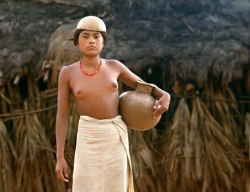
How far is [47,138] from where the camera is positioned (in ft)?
22.5

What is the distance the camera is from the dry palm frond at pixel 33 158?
6.80 m

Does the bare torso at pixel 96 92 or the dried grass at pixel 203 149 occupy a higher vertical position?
the bare torso at pixel 96 92

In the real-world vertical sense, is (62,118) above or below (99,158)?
above

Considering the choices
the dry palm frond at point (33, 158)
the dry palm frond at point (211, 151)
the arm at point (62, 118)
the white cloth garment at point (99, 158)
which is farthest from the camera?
the dry palm frond at point (33, 158)

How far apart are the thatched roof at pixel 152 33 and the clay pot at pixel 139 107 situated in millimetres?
2203

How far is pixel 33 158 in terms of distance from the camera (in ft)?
22.3

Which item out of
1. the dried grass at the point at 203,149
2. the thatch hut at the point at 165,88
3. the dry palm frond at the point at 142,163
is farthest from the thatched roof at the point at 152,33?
the dry palm frond at the point at 142,163

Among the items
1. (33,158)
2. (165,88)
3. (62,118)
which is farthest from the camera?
(33,158)

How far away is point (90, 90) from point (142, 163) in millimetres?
2474

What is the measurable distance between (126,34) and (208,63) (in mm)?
792

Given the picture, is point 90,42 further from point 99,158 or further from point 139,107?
point 99,158

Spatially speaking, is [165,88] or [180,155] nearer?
[180,155]

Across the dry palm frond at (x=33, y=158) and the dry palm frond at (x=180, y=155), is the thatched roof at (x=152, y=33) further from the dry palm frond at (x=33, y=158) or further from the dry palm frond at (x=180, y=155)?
the dry palm frond at (x=33, y=158)

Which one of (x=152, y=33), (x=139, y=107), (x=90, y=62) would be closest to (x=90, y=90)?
(x=90, y=62)
